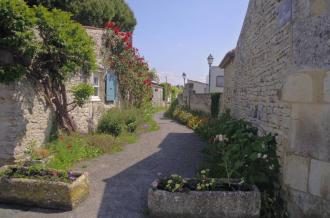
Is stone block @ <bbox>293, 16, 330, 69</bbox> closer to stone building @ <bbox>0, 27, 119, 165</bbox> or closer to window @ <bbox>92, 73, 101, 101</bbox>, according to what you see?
stone building @ <bbox>0, 27, 119, 165</bbox>

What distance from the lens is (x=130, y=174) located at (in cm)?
684

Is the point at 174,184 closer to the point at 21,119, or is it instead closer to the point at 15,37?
the point at 21,119

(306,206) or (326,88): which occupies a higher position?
(326,88)

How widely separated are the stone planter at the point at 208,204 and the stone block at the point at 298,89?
1.42 metres

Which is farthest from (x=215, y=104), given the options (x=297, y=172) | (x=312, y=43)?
(x=312, y=43)

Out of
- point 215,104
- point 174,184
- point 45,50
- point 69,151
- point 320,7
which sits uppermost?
point 320,7

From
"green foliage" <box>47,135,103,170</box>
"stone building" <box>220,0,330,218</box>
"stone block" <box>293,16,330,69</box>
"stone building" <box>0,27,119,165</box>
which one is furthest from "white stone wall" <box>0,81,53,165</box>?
"stone block" <box>293,16,330,69</box>

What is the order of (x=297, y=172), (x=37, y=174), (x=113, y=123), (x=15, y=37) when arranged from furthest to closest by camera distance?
(x=113, y=123), (x=15, y=37), (x=37, y=174), (x=297, y=172)

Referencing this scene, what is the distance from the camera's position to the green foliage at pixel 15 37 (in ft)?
19.4

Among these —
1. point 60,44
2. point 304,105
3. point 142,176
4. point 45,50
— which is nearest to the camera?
point 304,105

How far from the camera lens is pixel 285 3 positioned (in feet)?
16.1

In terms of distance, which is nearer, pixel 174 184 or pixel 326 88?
pixel 326 88

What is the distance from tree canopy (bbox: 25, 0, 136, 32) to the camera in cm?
1411

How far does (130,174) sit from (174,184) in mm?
2376
